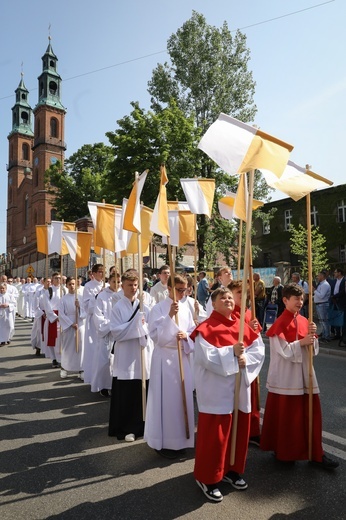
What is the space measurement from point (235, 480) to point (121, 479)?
3.37 ft

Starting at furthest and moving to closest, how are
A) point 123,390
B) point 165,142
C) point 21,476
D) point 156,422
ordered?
→ point 165,142 → point 123,390 → point 156,422 → point 21,476

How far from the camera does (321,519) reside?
10.6 feet

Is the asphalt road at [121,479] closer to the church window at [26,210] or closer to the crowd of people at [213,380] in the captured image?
the crowd of people at [213,380]

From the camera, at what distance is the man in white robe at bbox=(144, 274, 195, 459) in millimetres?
4535

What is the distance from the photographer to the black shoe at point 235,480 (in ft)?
12.2

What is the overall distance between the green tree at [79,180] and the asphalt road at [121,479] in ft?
111

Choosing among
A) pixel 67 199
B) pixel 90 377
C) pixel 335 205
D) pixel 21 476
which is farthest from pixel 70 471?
pixel 67 199

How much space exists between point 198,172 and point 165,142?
2892 mm

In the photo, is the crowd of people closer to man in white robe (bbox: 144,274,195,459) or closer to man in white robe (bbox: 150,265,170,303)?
man in white robe (bbox: 144,274,195,459)

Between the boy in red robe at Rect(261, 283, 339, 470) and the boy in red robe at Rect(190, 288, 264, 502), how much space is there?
19.4 inches

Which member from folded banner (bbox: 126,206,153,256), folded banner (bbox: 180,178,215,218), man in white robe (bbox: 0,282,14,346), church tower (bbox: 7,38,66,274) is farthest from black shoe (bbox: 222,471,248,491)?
church tower (bbox: 7,38,66,274)

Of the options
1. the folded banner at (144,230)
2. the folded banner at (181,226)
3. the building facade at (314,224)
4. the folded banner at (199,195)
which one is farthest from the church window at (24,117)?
the folded banner at (199,195)

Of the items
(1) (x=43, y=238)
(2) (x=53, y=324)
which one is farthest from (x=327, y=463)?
(1) (x=43, y=238)

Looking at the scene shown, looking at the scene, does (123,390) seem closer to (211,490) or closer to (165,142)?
(211,490)
